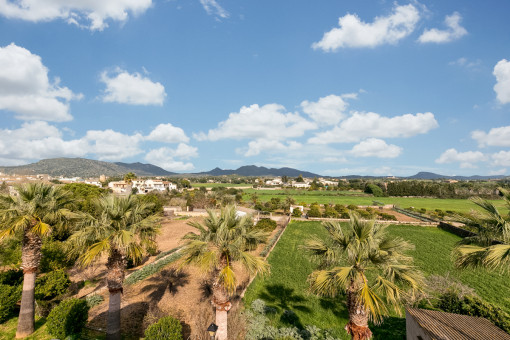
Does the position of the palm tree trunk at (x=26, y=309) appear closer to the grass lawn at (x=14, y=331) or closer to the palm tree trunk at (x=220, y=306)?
the grass lawn at (x=14, y=331)

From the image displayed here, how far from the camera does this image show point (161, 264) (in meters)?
19.8

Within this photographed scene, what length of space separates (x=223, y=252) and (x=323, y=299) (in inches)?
385

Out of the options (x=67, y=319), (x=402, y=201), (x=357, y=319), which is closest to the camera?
(x=357, y=319)

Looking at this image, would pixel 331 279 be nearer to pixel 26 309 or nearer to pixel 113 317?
pixel 113 317

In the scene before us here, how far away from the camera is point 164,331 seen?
27.9ft

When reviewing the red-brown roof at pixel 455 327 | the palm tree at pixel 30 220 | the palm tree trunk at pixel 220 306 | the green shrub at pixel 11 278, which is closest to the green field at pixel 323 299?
the red-brown roof at pixel 455 327

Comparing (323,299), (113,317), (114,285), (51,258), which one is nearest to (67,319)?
(113,317)

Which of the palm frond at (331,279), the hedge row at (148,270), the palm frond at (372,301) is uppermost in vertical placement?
the palm frond at (331,279)

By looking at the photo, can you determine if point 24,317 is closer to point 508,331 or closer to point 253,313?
point 253,313

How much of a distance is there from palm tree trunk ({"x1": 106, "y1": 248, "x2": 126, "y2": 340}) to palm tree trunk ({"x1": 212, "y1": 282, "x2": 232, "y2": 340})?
13.8ft

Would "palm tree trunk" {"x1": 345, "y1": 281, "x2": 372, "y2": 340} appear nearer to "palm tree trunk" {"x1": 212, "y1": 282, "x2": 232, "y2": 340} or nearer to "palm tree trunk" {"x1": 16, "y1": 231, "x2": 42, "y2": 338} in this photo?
"palm tree trunk" {"x1": 212, "y1": 282, "x2": 232, "y2": 340}

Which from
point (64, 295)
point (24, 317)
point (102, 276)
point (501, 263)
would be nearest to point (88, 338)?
point (24, 317)

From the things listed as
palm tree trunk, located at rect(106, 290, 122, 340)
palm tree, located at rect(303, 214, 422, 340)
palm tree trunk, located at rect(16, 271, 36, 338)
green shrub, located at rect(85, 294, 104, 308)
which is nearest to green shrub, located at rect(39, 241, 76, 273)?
green shrub, located at rect(85, 294, 104, 308)

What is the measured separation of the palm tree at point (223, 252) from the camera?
7.63m
